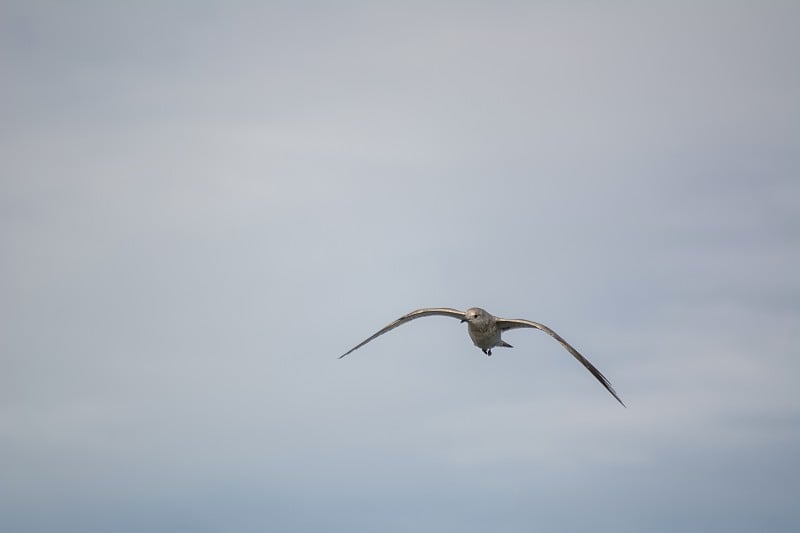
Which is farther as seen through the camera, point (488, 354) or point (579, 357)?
point (488, 354)

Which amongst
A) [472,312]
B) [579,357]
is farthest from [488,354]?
[579,357]

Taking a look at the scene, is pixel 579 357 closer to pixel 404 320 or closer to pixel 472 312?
pixel 472 312

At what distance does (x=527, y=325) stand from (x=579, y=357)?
6789mm

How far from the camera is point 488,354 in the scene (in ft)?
229

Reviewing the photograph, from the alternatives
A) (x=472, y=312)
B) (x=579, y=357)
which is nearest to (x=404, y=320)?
(x=472, y=312)

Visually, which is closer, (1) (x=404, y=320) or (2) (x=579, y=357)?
(2) (x=579, y=357)

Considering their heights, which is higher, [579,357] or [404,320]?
[404,320]

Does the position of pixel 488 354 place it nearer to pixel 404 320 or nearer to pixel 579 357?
pixel 404 320

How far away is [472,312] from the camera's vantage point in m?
66.1

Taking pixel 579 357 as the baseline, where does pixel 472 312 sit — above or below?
above

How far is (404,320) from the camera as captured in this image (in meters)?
68.5

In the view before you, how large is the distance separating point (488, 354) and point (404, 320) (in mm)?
6433

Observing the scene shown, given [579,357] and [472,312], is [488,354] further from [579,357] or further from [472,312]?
[579,357]

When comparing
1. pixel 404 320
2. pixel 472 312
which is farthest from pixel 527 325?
pixel 404 320
